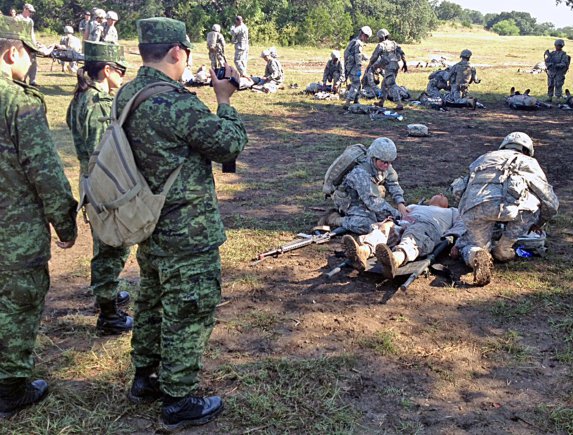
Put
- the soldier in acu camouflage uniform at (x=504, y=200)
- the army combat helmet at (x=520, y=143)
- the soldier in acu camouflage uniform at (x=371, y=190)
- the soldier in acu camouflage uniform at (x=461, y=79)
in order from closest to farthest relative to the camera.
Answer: the soldier in acu camouflage uniform at (x=504, y=200) → the army combat helmet at (x=520, y=143) → the soldier in acu camouflage uniform at (x=371, y=190) → the soldier in acu camouflage uniform at (x=461, y=79)

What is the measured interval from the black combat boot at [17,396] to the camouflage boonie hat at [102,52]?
2.26 m

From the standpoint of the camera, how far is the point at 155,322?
11.0 ft

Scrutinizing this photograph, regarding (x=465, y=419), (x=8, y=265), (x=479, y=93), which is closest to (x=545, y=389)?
(x=465, y=419)

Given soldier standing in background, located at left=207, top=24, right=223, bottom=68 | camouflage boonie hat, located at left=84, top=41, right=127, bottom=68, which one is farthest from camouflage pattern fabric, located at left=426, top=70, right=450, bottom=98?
camouflage boonie hat, located at left=84, top=41, right=127, bottom=68

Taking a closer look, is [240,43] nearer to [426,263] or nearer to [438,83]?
[438,83]

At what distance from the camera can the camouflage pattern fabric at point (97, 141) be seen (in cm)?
420

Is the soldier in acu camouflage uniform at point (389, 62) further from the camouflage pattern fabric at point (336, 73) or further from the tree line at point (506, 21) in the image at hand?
the tree line at point (506, 21)

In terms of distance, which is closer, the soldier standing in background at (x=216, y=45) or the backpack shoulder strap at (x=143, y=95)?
the backpack shoulder strap at (x=143, y=95)

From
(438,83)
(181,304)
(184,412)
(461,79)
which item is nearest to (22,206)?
(181,304)

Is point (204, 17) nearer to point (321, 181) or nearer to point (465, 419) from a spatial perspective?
point (321, 181)

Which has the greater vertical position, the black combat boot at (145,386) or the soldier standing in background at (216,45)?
the soldier standing in background at (216,45)

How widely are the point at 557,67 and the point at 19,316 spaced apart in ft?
59.6

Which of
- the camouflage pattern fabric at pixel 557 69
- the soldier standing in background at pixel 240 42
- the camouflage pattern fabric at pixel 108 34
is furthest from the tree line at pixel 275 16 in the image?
the camouflage pattern fabric at pixel 557 69

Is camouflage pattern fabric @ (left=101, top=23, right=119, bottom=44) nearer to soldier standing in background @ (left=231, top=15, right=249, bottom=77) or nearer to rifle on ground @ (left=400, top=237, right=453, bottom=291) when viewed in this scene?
soldier standing in background @ (left=231, top=15, right=249, bottom=77)
